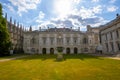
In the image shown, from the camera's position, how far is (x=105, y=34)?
50562mm

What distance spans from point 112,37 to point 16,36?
46434mm

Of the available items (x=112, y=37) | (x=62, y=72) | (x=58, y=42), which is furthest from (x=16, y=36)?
(x=62, y=72)

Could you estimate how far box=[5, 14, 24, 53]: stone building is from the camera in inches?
2357

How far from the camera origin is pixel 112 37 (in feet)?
145

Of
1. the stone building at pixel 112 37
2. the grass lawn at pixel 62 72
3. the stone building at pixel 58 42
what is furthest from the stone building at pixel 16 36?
the grass lawn at pixel 62 72

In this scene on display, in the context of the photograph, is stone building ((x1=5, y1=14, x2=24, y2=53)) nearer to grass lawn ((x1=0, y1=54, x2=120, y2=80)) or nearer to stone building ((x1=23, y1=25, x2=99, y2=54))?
stone building ((x1=23, y1=25, x2=99, y2=54))

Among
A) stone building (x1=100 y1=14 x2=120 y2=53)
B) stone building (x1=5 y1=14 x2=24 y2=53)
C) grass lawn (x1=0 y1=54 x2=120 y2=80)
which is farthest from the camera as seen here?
stone building (x1=5 y1=14 x2=24 y2=53)

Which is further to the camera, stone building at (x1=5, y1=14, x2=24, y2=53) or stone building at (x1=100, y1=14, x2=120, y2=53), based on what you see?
stone building at (x1=5, y1=14, x2=24, y2=53)

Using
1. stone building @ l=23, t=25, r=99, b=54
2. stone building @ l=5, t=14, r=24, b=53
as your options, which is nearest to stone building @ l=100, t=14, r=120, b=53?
stone building @ l=23, t=25, r=99, b=54

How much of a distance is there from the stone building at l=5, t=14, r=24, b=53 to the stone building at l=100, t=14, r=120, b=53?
42.1 metres

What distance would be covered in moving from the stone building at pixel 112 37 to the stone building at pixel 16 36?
4209 centimetres

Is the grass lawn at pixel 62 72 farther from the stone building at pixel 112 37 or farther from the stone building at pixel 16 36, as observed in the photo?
the stone building at pixel 16 36

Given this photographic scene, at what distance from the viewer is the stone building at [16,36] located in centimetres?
5986

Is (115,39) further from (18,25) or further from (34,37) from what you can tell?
(18,25)
